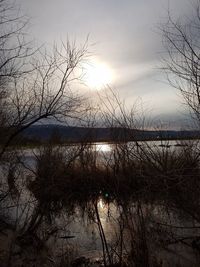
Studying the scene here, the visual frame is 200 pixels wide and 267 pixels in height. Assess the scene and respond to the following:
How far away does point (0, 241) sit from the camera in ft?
30.5

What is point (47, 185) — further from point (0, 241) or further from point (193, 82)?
point (193, 82)

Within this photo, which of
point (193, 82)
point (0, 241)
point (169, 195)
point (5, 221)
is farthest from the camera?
point (5, 221)

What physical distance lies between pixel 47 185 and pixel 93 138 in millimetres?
3605

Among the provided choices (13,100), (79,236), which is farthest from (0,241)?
(13,100)

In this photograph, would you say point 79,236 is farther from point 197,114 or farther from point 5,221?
point 197,114

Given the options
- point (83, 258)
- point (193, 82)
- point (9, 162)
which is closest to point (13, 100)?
point (9, 162)

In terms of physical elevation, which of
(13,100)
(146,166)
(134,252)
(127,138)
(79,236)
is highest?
(13,100)

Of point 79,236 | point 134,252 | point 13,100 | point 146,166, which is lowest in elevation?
point 79,236

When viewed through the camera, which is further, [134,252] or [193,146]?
[193,146]

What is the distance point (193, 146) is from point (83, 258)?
3044 millimetres

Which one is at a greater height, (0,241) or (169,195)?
(169,195)

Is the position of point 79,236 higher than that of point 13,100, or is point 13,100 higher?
point 13,100

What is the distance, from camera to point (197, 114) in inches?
271

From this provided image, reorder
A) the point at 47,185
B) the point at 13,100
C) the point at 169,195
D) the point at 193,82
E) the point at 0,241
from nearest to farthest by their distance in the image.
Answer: the point at 193,82 → the point at 169,195 → the point at 0,241 → the point at 13,100 → the point at 47,185
